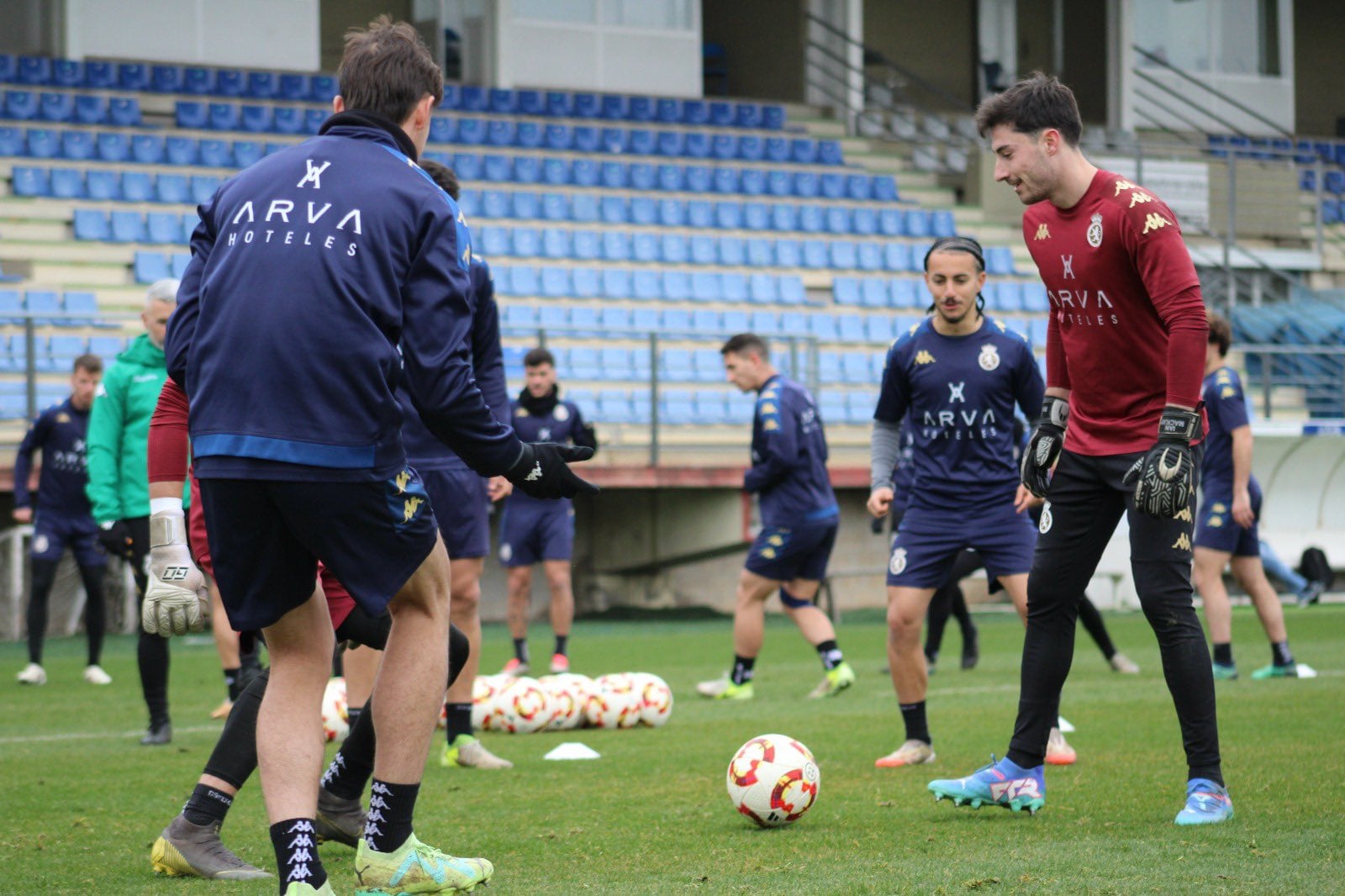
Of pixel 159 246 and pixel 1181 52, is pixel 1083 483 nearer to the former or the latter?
pixel 159 246

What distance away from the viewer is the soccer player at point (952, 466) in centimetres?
712

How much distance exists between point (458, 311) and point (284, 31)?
69.1 feet

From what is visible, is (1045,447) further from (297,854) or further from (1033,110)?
(297,854)

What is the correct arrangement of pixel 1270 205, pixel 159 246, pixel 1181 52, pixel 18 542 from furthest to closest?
pixel 1181 52
pixel 1270 205
pixel 159 246
pixel 18 542

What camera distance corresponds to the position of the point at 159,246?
65.1 ft

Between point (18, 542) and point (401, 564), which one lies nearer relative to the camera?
point (401, 564)

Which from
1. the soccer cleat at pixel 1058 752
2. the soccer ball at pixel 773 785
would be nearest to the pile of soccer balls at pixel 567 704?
the soccer cleat at pixel 1058 752

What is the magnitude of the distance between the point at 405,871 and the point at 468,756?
3362 millimetres

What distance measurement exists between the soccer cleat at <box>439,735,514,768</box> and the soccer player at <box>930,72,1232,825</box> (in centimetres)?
247

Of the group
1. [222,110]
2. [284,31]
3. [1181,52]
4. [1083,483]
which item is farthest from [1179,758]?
[1181,52]

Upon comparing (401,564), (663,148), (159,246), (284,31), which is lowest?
(401,564)

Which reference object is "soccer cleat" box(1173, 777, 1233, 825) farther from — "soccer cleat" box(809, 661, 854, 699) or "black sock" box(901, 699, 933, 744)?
"soccer cleat" box(809, 661, 854, 699)

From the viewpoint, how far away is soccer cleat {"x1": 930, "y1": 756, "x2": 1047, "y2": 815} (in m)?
5.63

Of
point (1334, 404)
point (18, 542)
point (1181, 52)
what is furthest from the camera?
point (1181, 52)
